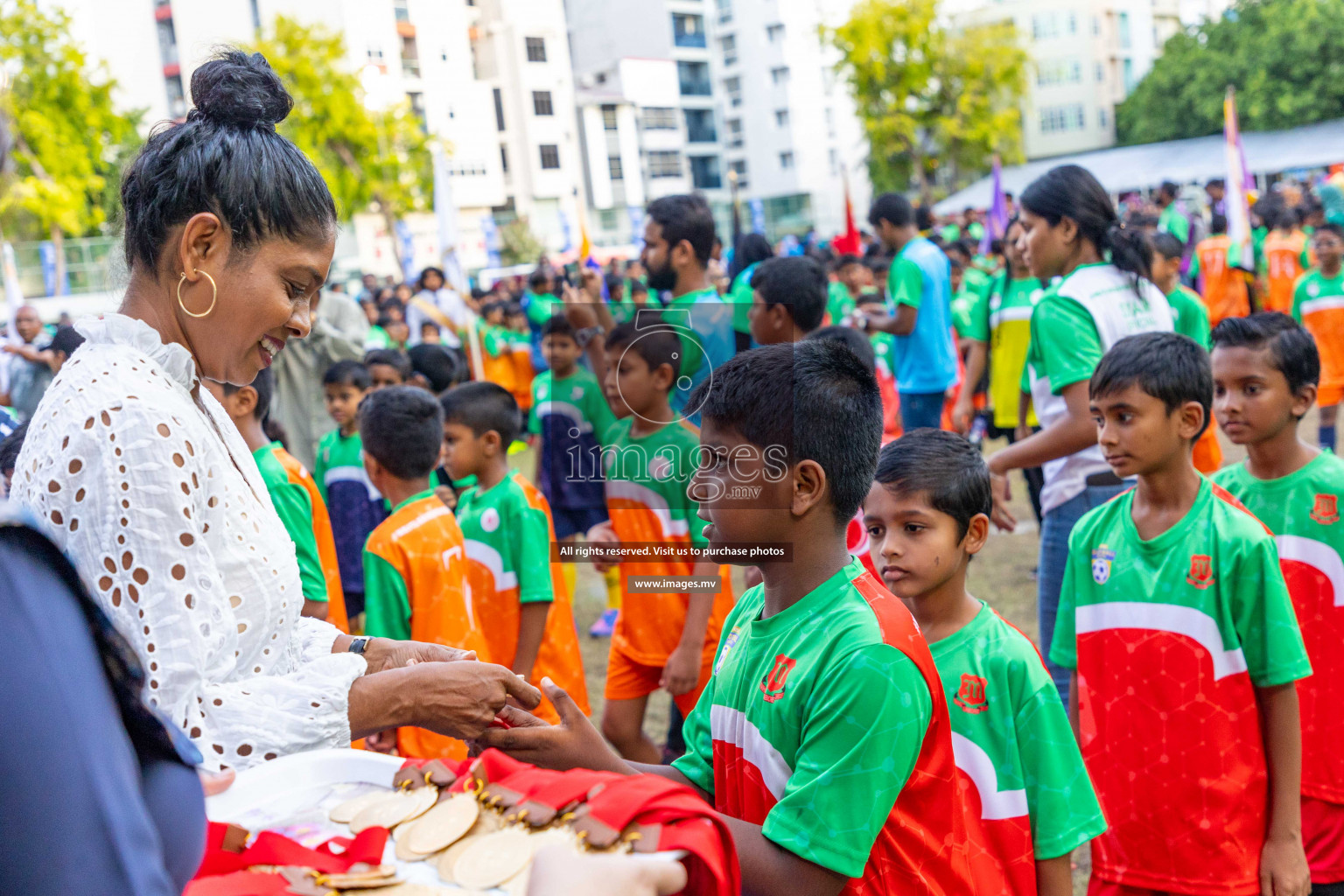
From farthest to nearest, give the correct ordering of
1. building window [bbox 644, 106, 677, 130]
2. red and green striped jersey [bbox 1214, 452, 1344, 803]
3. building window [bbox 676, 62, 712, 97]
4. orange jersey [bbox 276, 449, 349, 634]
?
building window [bbox 676, 62, 712, 97], building window [bbox 644, 106, 677, 130], orange jersey [bbox 276, 449, 349, 634], red and green striped jersey [bbox 1214, 452, 1344, 803]

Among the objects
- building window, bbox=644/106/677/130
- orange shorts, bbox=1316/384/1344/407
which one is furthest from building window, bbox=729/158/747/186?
orange shorts, bbox=1316/384/1344/407

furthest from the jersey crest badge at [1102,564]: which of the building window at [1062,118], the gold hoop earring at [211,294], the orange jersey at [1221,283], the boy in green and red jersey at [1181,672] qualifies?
the building window at [1062,118]

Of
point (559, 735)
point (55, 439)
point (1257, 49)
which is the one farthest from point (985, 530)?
point (1257, 49)

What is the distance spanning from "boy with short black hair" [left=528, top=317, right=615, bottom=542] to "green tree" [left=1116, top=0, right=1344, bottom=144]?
1532 inches

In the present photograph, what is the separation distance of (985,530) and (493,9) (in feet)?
128

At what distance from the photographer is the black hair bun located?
1.85 m

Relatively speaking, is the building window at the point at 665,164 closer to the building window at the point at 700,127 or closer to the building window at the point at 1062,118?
the building window at the point at 700,127

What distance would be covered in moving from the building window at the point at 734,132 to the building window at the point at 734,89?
2.62ft

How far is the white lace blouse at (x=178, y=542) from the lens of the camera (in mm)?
1520

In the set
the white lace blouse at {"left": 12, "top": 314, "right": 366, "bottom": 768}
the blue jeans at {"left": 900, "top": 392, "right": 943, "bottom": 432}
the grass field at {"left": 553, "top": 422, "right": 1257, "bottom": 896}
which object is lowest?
the grass field at {"left": 553, "top": 422, "right": 1257, "bottom": 896}

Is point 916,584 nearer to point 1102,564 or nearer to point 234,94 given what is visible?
point 1102,564

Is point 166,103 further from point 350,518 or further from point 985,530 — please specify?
point 985,530

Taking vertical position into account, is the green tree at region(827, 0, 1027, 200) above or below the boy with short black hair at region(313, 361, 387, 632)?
above

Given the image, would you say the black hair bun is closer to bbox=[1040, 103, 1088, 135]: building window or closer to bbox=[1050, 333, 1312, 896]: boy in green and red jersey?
bbox=[1050, 333, 1312, 896]: boy in green and red jersey
